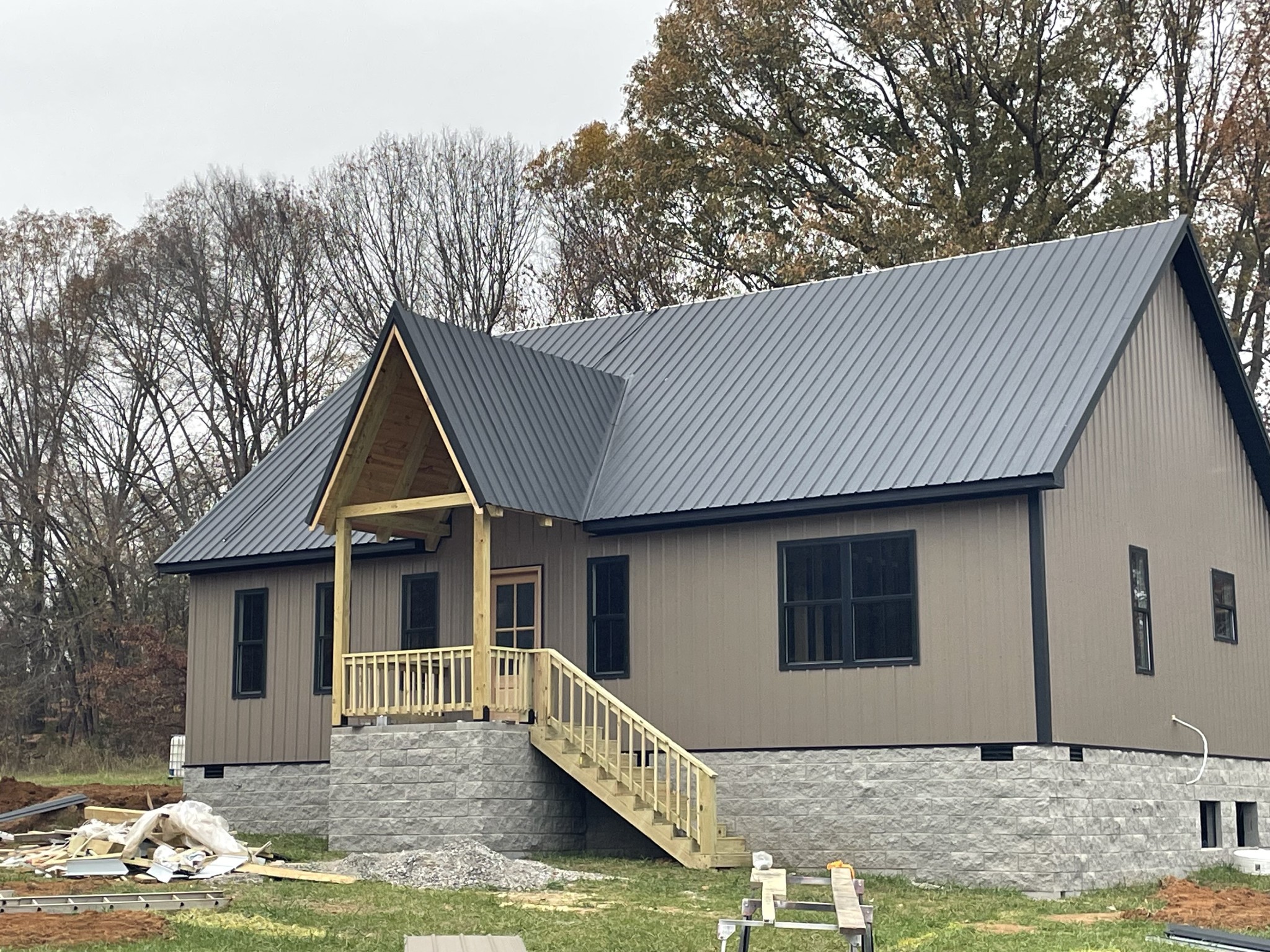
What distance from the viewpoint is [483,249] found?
45.8 meters

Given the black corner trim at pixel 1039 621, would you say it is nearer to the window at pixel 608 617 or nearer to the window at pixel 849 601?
the window at pixel 849 601

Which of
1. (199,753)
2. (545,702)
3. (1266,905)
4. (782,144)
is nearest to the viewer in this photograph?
(1266,905)

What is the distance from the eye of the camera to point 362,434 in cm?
2130

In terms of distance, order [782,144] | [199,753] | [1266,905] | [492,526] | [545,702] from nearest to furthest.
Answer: [1266,905] → [545,702] → [492,526] → [199,753] → [782,144]

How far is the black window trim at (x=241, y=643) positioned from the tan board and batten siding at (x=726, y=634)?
0.29 feet

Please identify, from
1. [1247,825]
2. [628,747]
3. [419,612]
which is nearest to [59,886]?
[628,747]

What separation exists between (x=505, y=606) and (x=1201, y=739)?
29.9 feet

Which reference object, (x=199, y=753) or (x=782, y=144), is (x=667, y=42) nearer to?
(x=782, y=144)

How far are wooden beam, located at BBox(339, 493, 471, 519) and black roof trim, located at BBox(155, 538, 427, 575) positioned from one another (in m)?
1.47

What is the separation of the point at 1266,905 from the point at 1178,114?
73.9 ft

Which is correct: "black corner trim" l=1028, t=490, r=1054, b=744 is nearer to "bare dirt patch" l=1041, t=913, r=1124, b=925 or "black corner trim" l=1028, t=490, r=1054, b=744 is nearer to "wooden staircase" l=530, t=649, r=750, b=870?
"bare dirt patch" l=1041, t=913, r=1124, b=925

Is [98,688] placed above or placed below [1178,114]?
below

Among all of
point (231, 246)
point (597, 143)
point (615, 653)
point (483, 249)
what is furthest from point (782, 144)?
point (615, 653)

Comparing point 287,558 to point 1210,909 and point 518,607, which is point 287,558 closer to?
point 518,607
